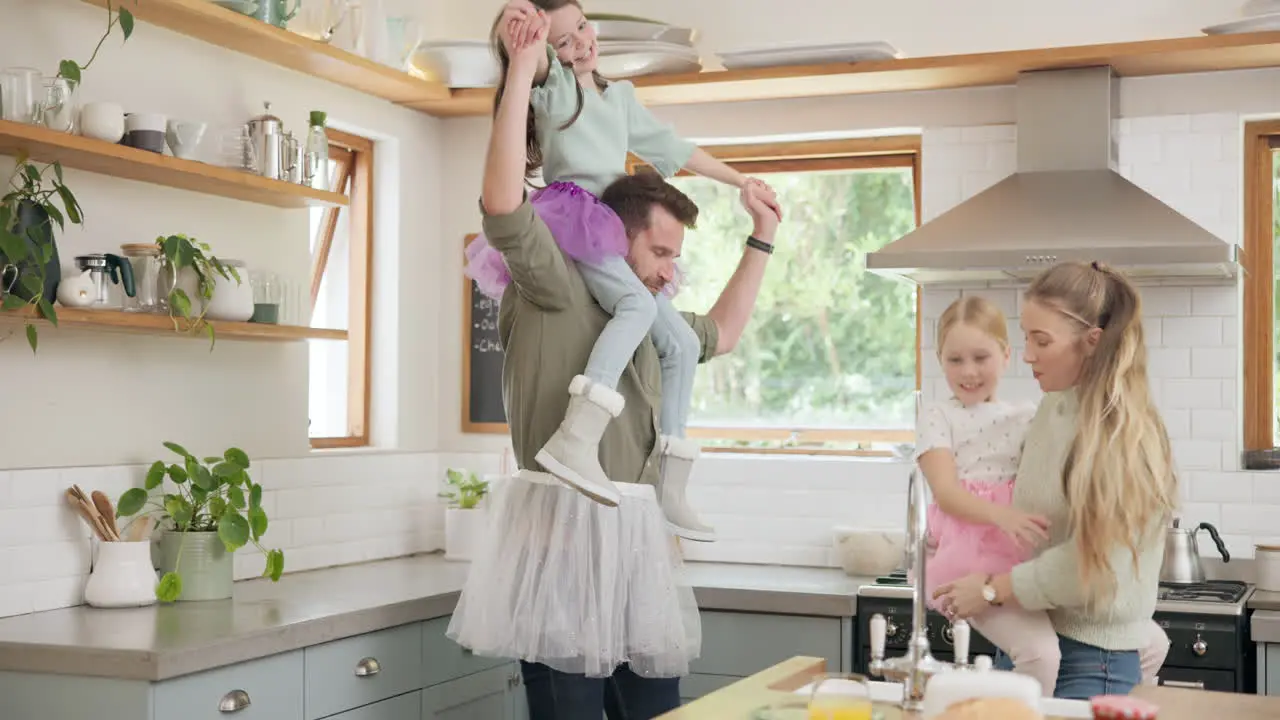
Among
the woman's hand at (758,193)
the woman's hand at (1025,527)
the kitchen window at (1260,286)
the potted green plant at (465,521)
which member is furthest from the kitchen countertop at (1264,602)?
the potted green plant at (465,521)

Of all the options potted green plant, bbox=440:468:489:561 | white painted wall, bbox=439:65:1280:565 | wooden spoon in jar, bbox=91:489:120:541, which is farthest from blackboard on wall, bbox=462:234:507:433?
wooden spoon in jar, bbox=91:489:120:541

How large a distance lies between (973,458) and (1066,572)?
0.49 metres

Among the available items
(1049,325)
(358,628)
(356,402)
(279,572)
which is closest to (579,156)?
(1049,325)

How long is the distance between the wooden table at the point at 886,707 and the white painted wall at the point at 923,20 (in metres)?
2.41

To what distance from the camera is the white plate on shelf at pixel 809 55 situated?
428cm

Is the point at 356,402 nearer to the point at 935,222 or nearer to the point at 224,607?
the point at 224,607

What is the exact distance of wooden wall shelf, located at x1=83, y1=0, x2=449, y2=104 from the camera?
3570mm

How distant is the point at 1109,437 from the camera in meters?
2.35

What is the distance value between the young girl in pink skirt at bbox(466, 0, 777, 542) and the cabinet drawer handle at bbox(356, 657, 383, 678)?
1002 mm

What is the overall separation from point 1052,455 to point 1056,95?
2.07 metres

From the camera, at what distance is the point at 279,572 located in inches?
149

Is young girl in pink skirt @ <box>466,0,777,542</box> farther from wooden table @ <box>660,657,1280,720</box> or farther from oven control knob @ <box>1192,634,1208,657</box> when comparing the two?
oven control knob @ <box>1192,634,1208,657</box>

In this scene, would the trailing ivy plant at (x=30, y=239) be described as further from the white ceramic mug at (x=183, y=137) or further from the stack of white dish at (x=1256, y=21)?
the stack of white dish at (x=1256, y=21)

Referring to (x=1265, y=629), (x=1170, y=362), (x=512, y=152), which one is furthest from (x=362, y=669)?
(x=1170, y=362)
